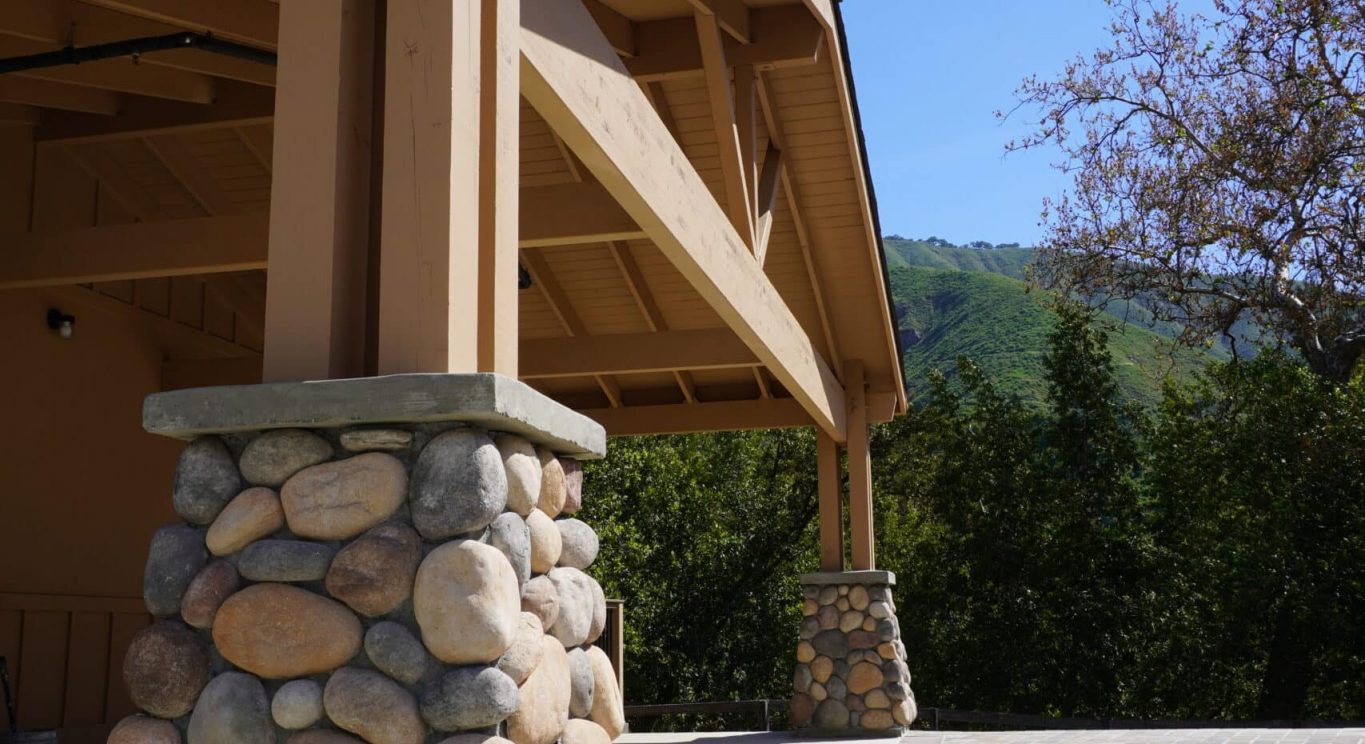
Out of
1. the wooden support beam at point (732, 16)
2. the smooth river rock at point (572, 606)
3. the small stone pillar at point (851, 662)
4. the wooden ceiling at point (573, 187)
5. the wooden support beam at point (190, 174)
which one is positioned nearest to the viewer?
the smooth river rock at point (572, 606)

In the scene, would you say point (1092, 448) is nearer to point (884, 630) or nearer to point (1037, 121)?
point (1037, 121)

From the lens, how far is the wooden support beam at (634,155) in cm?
409

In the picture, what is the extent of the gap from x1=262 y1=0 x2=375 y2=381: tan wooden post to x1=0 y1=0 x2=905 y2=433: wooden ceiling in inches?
131

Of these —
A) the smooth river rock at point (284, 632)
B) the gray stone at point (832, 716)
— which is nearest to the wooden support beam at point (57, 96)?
the smooth river rock at point (284, 632)

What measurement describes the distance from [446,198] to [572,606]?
101 centimetres

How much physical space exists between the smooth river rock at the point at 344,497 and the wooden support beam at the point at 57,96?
6.36 meters

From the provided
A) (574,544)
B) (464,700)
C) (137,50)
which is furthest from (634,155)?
(137,50)

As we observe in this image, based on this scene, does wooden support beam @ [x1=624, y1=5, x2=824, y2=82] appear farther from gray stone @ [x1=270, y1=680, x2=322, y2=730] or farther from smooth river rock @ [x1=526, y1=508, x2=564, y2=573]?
gray stone @ [x1=270, y1=680, x2=322, y2=730]

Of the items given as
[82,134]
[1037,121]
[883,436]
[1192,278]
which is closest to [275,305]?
[82,134]

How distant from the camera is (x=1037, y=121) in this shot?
14.5m

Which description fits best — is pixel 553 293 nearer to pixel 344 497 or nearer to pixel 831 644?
pixel 831 644

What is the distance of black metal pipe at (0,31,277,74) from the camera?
6.43 meters

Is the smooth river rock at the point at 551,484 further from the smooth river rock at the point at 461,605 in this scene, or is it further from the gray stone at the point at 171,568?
the gray stone at the point at 171,568

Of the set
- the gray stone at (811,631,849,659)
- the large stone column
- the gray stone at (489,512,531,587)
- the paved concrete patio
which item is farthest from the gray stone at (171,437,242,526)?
the gray stone at (811,631,849,659)
